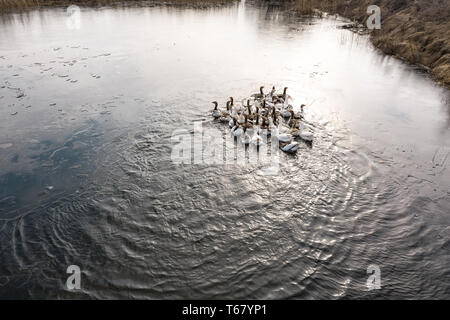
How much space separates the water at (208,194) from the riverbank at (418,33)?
11.2ft

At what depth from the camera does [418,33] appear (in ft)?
78.3

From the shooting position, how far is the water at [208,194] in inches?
270

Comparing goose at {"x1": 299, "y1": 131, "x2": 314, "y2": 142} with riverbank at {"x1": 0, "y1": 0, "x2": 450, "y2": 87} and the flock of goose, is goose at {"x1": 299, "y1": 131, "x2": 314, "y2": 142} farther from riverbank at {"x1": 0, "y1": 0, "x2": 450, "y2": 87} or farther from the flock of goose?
riverbank at {"x1": 0, "y1": 0, "x2": 450, "y2": 87}

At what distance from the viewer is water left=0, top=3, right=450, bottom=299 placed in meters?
6.85

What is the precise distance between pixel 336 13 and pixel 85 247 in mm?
50670

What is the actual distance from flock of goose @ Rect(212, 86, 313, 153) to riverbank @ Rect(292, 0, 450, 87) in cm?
1251

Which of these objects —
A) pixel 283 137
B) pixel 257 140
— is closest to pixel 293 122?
pixel 283 137

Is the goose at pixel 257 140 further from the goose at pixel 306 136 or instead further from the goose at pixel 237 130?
the goose at pixel 306 136


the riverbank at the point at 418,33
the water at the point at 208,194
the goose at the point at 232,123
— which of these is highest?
the riverbank at the point at 418,33

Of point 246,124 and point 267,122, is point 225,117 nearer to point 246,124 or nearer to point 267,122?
point 246,124
